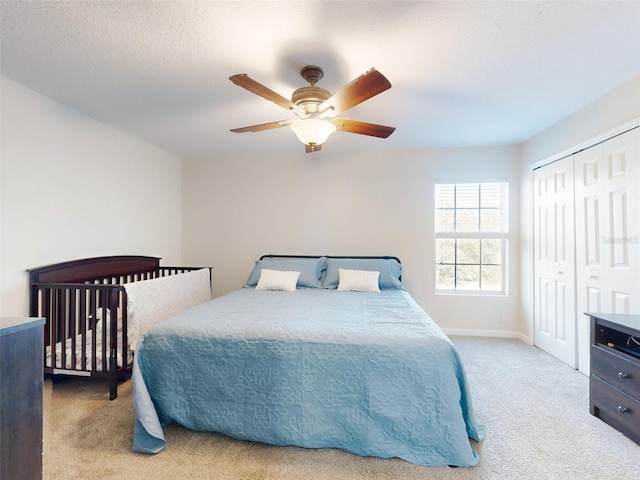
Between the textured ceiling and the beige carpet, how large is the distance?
7.93ft

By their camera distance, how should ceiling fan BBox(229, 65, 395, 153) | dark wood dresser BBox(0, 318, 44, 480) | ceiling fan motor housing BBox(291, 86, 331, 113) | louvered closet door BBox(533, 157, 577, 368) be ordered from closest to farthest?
dark wood dresser BBox(0, 318, 44, 480), ceiling fan BBox(229, 65, 395, 153), ceiling fan motor housing BBox(291, 86, 331, 113), louvered closet door BBox(533, 157, 577, 368)

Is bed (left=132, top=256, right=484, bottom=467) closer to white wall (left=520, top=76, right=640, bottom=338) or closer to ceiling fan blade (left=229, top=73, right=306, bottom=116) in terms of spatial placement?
ceiling fan blade (left=229, top=73, right=306, bottom=116)

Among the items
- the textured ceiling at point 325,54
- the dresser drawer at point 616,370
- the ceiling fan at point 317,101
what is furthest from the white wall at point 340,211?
the ceiling fan at point 317,101

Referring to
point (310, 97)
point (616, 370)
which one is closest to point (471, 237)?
point (616, 370)

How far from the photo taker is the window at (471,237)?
3.83 meters

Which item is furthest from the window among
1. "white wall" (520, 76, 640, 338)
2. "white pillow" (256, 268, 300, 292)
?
"white pillow" (256, 268, 300, 292)

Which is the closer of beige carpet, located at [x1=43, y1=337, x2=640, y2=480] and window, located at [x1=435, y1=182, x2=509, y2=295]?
beige carpet, located at [x1=43, y1=337, x2=640, y2=480]

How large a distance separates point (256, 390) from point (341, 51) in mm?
2139

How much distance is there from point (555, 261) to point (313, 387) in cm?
292

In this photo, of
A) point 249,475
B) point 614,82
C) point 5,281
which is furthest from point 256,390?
point 614,82

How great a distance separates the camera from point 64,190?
2664 mm

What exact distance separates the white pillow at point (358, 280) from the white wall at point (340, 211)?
71 cm

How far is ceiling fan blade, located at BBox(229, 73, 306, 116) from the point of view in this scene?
161cm

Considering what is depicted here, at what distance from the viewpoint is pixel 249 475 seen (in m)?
1.52
